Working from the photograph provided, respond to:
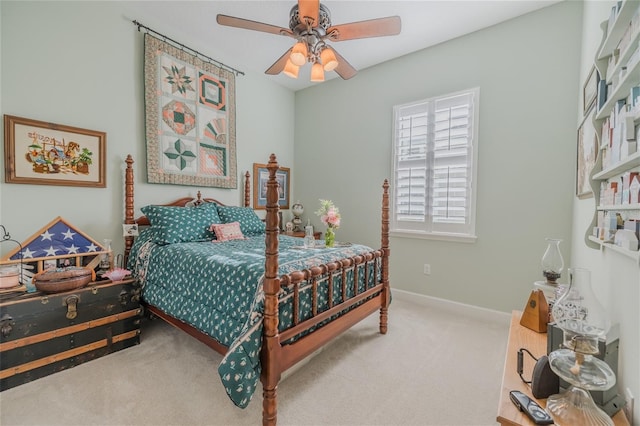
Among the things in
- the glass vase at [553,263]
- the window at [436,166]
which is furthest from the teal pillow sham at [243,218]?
the glass vase at [553,263]

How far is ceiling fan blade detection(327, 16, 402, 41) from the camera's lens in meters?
1.85

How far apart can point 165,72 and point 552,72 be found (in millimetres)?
3785

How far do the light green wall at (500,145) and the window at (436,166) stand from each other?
4.0 inches

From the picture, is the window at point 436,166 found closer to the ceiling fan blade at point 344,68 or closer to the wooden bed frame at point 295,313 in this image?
the wooden bed frame at point 295,313

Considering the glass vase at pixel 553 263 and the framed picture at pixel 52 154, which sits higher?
the framed picture at pixel 52 154

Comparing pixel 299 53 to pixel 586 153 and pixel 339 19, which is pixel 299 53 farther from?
pixel 586 153

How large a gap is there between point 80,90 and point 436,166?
3.56 m

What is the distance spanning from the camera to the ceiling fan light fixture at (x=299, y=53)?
6.37 feet

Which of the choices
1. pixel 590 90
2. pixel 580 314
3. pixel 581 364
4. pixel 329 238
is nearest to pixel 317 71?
pixel 329 238

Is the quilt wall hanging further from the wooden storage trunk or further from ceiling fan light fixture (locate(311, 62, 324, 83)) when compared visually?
ceiling fan light fixture (locate(311, 62, 324, 83))

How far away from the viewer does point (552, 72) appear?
8.04ft

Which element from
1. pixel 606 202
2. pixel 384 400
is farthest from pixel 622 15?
pixel 384 400

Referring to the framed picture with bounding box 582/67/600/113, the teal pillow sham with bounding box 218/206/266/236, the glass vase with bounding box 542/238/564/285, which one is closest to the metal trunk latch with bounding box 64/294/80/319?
the teal pillow sham with bounding box 218/206/266/236

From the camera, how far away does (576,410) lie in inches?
33.0
